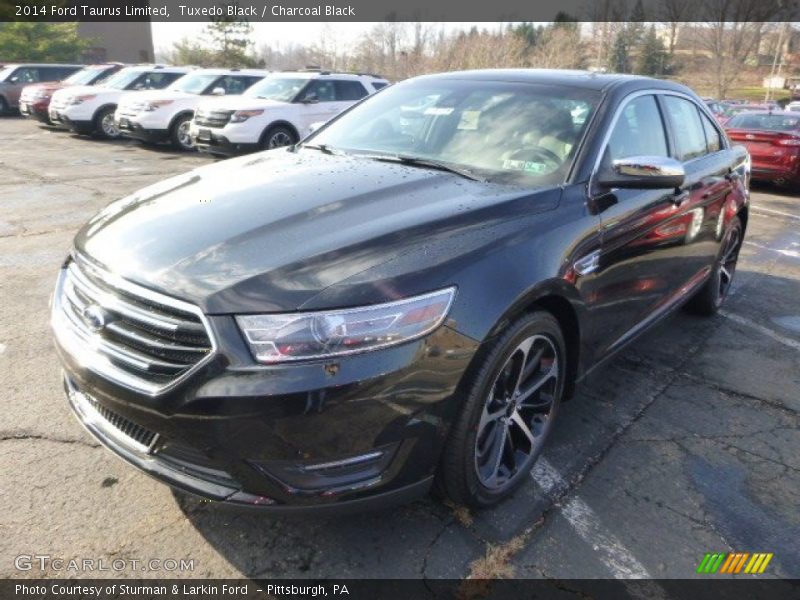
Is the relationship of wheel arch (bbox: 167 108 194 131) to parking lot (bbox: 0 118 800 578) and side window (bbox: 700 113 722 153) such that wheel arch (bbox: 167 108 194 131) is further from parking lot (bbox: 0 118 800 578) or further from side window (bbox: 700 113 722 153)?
side window (bbox: 700 113 722 153)

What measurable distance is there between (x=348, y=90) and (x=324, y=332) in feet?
39.8

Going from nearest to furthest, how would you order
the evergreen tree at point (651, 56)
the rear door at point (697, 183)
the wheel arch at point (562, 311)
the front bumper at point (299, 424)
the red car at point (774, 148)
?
1. the front bumper at point (299, 424)
2. the wheel arch at point (562, 311)
3. the rear door at point (697, 183)
4. the red car at point (774, 148)
5. the evergreen tree at point (651, 56)

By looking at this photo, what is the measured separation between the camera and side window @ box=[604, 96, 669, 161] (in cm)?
323

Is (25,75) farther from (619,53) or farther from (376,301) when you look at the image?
(619,53)

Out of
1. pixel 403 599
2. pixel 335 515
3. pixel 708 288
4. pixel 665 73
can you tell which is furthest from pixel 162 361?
pixel 665 73

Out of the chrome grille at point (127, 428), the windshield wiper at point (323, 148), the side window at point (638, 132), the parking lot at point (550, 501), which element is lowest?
the parking lot at point (550, 501)

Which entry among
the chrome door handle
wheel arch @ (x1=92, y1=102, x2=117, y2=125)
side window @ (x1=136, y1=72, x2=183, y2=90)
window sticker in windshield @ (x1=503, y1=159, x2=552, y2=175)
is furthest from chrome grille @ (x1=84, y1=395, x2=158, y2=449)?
side window @ (x1=136, y1=72, x2=183, y2=90)

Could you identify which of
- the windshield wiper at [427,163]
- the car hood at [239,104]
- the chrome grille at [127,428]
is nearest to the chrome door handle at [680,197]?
the windshield wiper at [427,163]

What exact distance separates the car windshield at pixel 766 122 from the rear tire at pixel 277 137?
349 inches

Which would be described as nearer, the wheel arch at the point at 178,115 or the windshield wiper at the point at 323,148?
the windshield wiper at the point at 323,148

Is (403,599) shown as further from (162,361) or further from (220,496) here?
(162,361)

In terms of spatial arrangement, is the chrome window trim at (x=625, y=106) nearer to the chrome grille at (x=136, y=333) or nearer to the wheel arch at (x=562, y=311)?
the wheel arch at (x=562, y=311)

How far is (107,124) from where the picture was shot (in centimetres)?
1614

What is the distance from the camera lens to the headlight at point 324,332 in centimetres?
194
